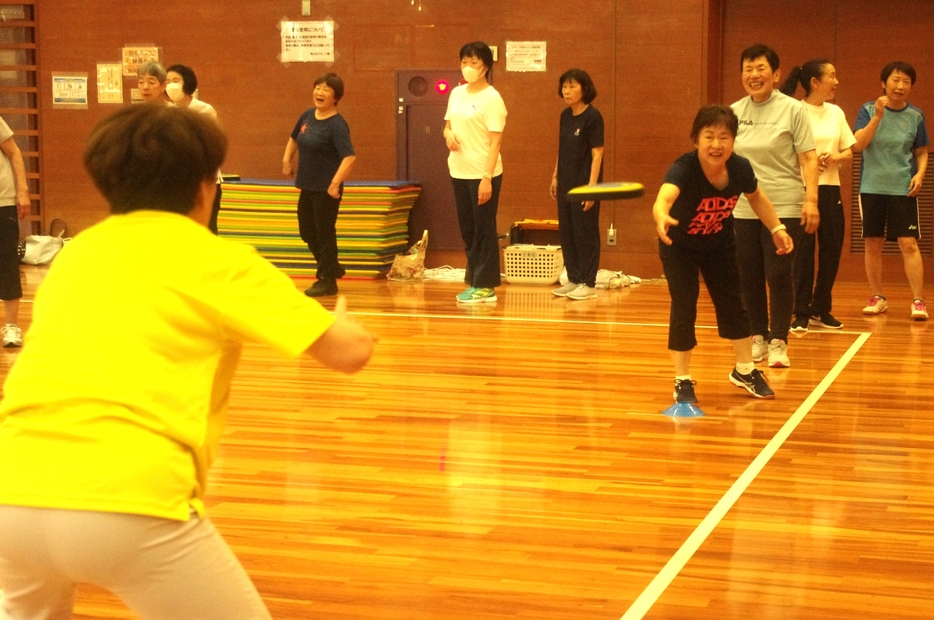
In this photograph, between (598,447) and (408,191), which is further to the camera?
(408,191)

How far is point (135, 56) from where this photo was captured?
1179 cm

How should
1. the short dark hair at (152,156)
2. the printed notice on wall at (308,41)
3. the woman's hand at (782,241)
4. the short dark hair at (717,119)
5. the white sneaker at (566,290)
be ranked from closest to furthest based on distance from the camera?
the short dark hair at (152,156) → the short dark hair at (717,119) → the woman's hand at (782,241) → the white sneaker at (566,290) → the printed notice on wall at (308,41)

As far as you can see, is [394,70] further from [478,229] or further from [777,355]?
[777,355]

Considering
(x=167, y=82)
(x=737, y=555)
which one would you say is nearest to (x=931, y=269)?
(x=167, y=82)

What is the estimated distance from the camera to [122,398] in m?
1.70

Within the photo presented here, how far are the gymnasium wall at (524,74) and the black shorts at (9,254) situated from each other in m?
4.96

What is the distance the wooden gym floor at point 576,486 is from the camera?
3127 millimetres

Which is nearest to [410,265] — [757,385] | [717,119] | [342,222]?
[342,222]

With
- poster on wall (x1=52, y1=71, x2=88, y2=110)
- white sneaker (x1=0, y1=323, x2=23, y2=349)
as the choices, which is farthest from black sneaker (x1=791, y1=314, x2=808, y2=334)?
poster on wall (x1=52, y1=71, x2=88, y2=110)

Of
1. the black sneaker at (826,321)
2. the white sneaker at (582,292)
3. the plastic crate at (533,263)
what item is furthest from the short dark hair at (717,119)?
the plastic crate at (533,263)

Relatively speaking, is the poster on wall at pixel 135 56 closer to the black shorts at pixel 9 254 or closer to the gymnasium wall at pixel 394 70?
the gymnasium wall at pixel 394 70

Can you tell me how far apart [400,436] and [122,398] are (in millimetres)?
3238

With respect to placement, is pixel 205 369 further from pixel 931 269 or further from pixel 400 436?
pixel 931 269

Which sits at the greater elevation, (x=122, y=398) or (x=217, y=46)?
(x=217, y=46)
